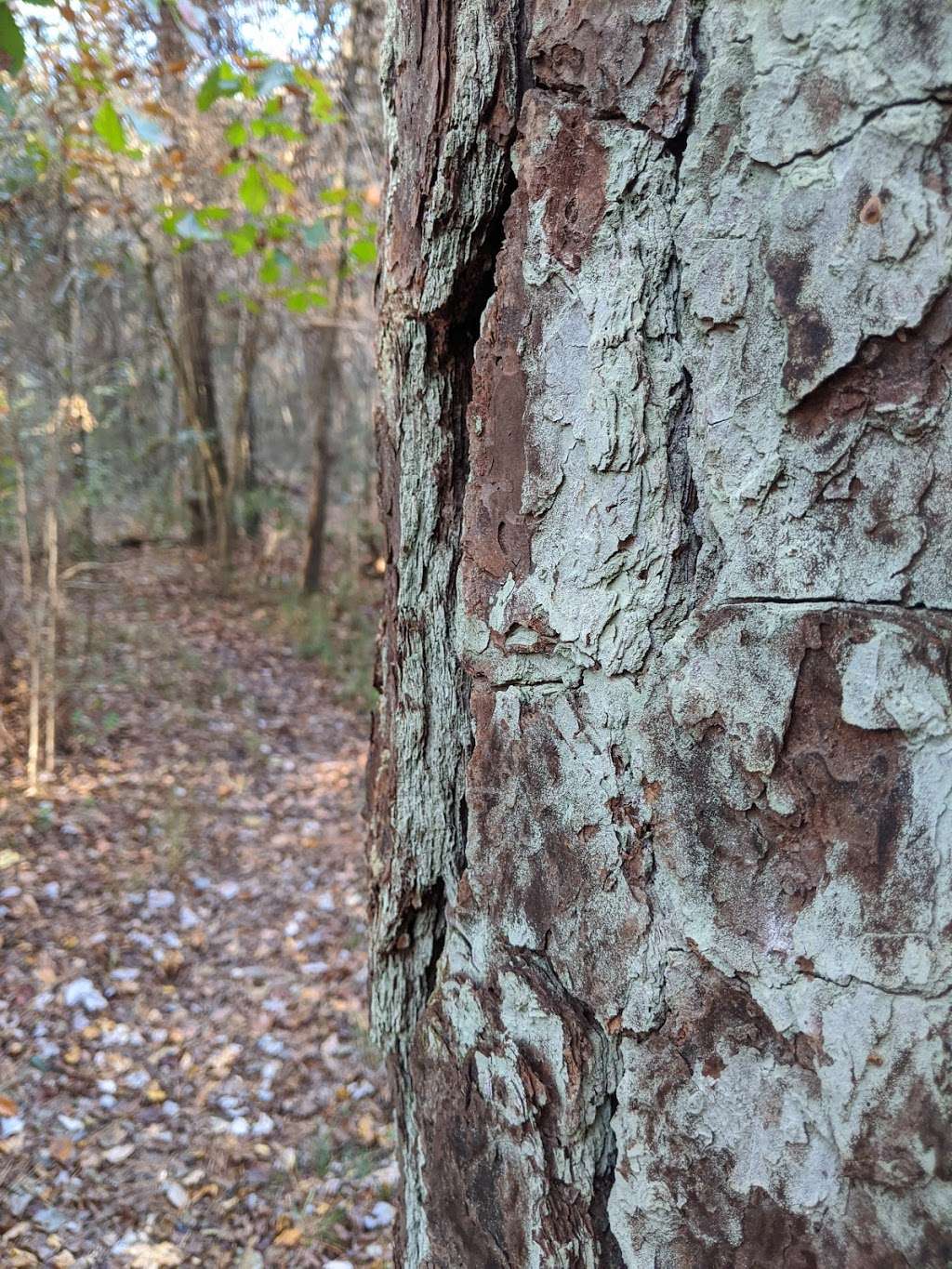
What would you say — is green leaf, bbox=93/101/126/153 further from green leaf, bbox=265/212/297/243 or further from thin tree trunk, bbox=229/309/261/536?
thin tree trunk, bbox=229/309/261/536

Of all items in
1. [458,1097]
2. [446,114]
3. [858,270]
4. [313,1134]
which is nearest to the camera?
[858,270]

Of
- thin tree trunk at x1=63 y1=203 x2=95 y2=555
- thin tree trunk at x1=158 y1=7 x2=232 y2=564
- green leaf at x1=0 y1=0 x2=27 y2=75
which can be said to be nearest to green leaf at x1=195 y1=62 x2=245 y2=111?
green leaf at x1=0 y1=0 x2=27 y2=75

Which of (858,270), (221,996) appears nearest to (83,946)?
(221,996)

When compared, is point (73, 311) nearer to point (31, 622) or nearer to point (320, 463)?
point (31, 622)

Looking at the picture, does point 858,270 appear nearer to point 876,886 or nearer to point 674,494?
point 674,494

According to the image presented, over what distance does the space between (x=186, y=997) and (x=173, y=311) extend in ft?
25.5

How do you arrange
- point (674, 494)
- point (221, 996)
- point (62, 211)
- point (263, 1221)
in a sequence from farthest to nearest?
point (62, 211), point (221, 996), point (263, 1221), point (674, 494)

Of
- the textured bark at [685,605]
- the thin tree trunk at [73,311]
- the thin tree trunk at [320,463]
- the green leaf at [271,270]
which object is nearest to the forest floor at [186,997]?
the textured bark at [685,605]

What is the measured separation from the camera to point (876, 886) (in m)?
0.75

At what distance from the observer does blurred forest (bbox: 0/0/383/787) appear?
438 cm

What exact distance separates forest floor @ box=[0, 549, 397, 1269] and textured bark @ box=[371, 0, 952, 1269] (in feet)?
5.62

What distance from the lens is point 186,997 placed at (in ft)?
10.8

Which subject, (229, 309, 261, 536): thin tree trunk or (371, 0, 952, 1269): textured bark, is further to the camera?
(229, 309, 261, 536): thin tree trunk

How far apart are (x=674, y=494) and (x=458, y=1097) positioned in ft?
2.53
